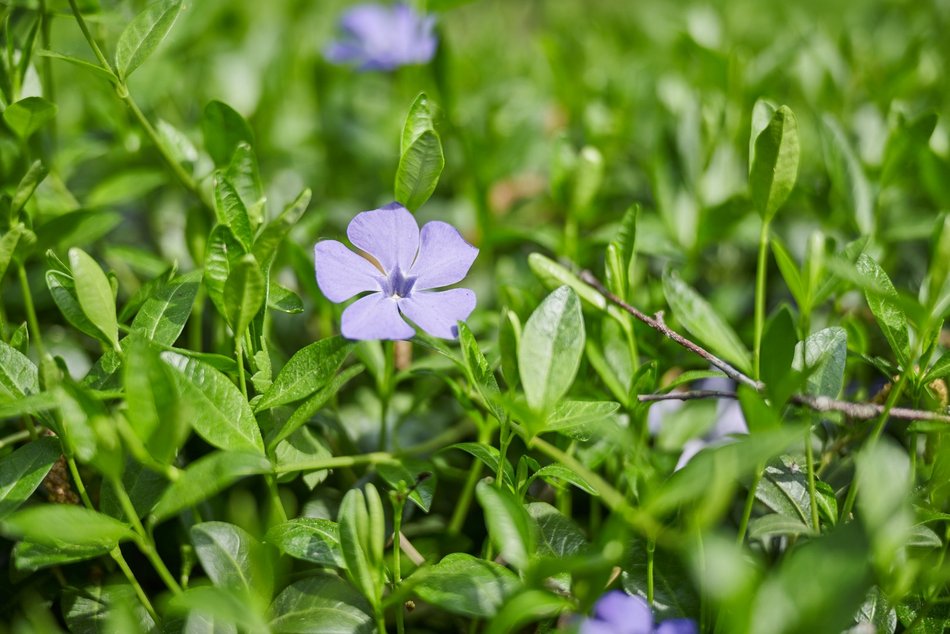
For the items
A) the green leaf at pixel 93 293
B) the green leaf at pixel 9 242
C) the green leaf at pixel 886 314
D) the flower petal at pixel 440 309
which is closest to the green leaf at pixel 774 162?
the green leaf at pixel 886 314

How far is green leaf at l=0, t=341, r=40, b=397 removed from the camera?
2.71ft

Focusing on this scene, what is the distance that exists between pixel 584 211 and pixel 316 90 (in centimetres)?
81

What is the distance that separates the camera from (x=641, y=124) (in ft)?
5.65

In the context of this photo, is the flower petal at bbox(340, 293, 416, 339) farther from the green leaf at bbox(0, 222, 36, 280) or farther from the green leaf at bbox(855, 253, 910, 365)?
the green leaf at bbox(855, 253, 910, 365)

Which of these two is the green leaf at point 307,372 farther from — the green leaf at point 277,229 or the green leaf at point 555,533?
the green leaf at point 555,533

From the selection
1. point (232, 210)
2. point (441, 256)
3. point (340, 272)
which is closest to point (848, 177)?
point (441, 256)

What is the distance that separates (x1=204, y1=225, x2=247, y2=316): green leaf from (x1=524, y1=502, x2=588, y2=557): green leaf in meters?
0.40

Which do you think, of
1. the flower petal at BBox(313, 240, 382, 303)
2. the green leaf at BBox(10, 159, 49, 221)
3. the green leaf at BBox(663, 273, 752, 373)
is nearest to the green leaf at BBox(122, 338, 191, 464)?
the flower petal at BBox(313, 240, 382, 303)

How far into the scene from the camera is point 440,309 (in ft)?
3.02

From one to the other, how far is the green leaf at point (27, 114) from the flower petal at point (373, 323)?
18.4 inches

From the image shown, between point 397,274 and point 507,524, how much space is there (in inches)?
15.0

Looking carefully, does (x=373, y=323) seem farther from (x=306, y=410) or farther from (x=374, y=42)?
(x=374, y=42)

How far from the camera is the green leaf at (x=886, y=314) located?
895 millimetres

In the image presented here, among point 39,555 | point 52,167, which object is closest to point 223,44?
point 52,167
